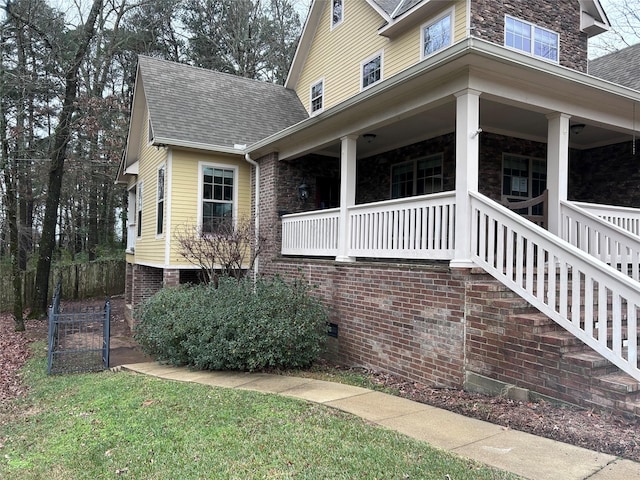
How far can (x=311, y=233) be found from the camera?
9086 mm

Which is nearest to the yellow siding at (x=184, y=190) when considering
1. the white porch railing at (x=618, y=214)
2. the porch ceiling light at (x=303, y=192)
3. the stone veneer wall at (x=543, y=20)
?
the porch ceiling light at (x=303, y=192)

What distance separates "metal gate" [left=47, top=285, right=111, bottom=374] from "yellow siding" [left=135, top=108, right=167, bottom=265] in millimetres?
2320

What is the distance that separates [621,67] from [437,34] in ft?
17.5

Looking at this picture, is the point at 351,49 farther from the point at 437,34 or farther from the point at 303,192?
the point at 303,192

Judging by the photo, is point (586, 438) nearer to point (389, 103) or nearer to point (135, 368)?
point (389, 103)

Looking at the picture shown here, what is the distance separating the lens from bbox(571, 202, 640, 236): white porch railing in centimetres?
665

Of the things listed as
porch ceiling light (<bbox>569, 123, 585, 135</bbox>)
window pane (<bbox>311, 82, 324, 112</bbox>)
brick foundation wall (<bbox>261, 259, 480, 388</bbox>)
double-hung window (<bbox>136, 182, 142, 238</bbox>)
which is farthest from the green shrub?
window pane (<bbox>311, 82, 324, 112</bbox>)

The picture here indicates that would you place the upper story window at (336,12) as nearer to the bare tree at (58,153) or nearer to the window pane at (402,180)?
the window pane at (402,180)

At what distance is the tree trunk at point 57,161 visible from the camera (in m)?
14.0

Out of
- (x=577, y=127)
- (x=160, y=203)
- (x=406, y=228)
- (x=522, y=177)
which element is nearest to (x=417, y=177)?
(x=522, y=177)

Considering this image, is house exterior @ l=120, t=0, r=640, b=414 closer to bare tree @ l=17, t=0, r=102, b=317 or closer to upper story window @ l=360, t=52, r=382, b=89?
upper story window @ l=360, t=52, r=382, b=89

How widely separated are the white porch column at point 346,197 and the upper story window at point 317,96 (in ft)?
21.9

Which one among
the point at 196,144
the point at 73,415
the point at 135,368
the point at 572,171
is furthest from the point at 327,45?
the point at 73,415

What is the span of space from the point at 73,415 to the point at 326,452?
3543 mm
